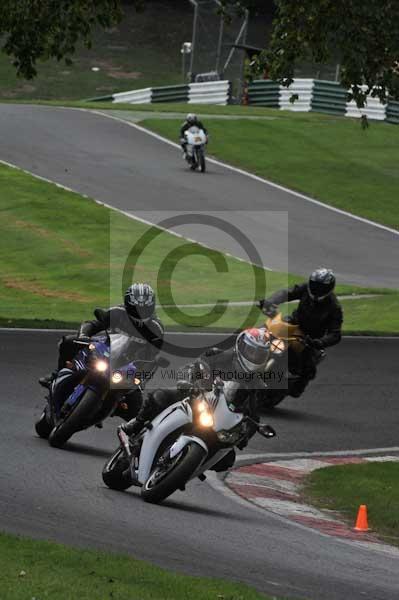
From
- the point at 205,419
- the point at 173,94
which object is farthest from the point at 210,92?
the point at 205,419

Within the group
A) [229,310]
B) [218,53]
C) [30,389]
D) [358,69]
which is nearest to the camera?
[30,389]

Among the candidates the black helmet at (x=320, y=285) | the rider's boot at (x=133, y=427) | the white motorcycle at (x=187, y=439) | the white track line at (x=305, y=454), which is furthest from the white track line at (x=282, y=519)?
the black helmet at (x=320, y=285)

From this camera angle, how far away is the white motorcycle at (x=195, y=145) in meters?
38.7

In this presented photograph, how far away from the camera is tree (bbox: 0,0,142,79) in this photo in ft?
63.5

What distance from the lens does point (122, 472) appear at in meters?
10.9

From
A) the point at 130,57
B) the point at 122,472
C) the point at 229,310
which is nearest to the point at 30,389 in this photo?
the point at 122,472

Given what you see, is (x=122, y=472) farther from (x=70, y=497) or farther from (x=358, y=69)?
(x=358, y=69)

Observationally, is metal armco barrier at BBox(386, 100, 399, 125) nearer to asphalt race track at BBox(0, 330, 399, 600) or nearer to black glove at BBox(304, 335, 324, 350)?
asphalt race track at BBox(0, 330, 399, 600)

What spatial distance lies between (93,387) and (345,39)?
26.2ft

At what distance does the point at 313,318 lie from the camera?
50.5 feet

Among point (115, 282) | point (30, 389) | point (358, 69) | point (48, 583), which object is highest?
point (358, 69)

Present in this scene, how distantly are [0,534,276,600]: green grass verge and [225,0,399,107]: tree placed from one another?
36.7 ft

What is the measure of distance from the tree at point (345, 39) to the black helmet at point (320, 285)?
413cm

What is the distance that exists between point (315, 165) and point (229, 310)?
691 inches
